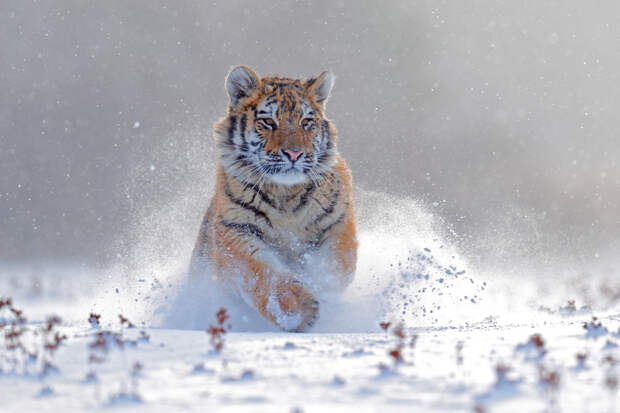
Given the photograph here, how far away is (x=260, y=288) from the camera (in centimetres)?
521

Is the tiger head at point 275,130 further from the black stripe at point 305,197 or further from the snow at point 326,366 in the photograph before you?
the snow at point 326,366

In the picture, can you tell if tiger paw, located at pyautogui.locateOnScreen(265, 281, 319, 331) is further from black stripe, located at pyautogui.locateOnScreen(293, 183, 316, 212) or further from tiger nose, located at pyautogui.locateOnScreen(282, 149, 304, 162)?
tiger nose, located at pyautogui.locateOnScreen(282, 149, 304, 162)

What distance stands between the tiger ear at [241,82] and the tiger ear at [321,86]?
0.62 m

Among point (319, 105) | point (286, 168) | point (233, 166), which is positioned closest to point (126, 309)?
point (233, 166)

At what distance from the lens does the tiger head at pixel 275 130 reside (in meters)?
5.74

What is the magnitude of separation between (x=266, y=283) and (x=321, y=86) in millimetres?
2587

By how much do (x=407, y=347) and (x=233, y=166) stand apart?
3.21m

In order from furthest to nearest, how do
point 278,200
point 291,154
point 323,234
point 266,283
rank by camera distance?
point 323,234 → point 278,200 → point 291,154 → point 266,283

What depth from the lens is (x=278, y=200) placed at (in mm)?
5785

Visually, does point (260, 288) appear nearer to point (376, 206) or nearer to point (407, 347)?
point (407, 347)

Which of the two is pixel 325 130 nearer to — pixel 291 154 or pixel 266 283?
pixel 291 154

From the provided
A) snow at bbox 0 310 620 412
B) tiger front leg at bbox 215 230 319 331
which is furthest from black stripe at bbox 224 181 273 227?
snow at bbox 0 310 620 412

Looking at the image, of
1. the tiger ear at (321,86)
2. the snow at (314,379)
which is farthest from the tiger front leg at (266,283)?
the tiger ear at (321,86)

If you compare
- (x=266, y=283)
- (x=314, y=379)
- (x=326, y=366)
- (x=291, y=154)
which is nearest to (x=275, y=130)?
(x=291, y=154)
